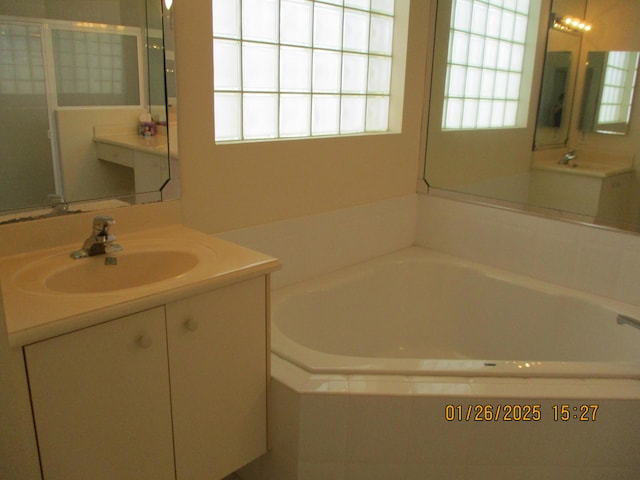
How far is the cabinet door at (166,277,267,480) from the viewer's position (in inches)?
51.1

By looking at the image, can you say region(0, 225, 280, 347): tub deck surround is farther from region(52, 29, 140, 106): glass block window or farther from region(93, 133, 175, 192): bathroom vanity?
region(52, 29, 140, 106): glass block window

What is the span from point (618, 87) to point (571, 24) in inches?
15.5

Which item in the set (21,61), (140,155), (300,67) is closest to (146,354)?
(140,155)

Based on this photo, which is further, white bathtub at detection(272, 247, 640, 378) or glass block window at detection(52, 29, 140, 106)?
white bathtub at detection(272, 247, 640, 378)

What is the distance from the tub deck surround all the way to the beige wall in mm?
220

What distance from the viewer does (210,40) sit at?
1.70 metres

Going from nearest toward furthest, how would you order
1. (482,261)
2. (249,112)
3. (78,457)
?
(78,457) → (249,112) → (482,261)

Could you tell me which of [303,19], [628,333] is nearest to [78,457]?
[303,19]

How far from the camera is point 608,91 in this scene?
2.78 metres

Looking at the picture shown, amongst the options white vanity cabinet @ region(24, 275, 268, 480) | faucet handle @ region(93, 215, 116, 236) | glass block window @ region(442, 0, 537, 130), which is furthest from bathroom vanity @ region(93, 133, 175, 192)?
glass block window @ region(442, 0, 537, 130)

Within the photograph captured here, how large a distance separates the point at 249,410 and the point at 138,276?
48 centimetres

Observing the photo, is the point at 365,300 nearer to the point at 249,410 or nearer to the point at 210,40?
the point at 249,410

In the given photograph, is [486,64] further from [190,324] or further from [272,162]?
[190,324]

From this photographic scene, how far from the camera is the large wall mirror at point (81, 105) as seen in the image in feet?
4.39
